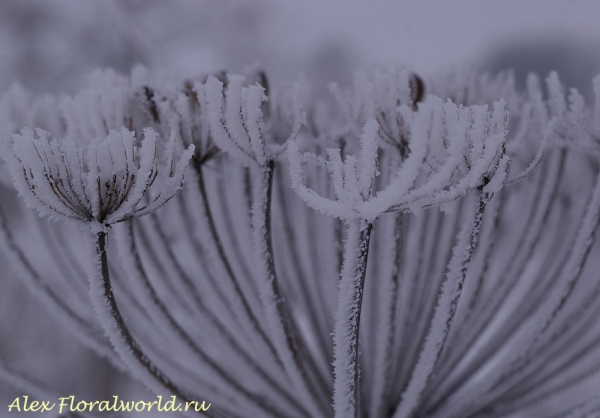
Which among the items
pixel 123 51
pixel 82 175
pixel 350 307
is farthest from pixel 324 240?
pixel 123 51

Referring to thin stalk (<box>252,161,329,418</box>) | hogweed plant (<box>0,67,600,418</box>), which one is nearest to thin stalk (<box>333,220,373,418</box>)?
hogweed plant (<box>0,67,600,418</box>)

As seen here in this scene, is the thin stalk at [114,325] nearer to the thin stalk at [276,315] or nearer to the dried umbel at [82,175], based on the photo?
the dried umbel at [82,175]

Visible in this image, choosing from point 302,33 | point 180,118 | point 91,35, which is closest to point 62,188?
point 180,118

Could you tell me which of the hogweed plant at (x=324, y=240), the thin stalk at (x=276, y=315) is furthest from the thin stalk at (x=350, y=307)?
the thin stalk at (x=276, y=315)

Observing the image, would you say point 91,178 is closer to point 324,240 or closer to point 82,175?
point 82,175

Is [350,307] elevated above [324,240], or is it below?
below

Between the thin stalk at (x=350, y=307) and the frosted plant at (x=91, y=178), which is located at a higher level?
the frosted plant at (x=91, y=178)

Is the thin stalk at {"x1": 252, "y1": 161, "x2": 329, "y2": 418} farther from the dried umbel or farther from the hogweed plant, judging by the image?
the dried umbel

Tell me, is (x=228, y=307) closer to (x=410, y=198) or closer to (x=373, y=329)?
(x=373, y=329)
